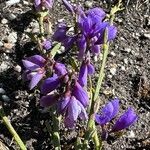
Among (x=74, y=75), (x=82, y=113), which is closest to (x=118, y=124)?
(x=82, y=113)

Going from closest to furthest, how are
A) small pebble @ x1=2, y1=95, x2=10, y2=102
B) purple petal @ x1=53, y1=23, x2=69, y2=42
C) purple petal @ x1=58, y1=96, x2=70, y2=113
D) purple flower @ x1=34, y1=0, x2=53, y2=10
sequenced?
purple petal @ x1=58, y1=96, x2=70, y2=113 → purple petal @ x1=53, y1=23, x2=69, y2=42 → small pebble @ x1=2, y1=95, x2=10, y2=102 → purple flower @ x1=34, y1=0, x2=53, y2=10

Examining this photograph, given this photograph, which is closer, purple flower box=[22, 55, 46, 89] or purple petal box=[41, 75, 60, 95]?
purple petal box=[41, 75, 60, 95]

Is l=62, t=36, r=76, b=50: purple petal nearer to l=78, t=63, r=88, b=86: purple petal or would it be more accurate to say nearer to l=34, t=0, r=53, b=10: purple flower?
l=78, t=63, r=88, b=86: purple petal

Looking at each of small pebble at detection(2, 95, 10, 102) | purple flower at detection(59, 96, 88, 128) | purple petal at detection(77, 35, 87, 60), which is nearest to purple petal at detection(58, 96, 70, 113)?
purple flower at detection(59, 96, 88, 128)

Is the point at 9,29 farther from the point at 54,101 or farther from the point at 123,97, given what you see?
the point at 54,101

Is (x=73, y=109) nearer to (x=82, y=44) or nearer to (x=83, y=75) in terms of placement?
(x=83, y=75)

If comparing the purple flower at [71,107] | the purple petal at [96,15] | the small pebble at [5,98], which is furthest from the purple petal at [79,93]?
the small pebble at [5,98]

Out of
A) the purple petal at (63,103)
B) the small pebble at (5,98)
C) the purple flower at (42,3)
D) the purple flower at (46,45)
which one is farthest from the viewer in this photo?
the purple flower at (42,3)

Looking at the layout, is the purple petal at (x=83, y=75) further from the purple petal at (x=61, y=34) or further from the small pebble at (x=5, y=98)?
the small pebble at (x=5, y=98)
